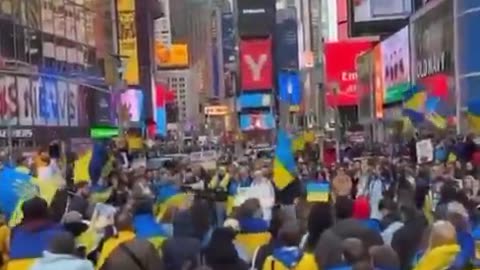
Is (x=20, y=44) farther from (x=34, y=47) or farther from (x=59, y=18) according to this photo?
(x=59, y=18)

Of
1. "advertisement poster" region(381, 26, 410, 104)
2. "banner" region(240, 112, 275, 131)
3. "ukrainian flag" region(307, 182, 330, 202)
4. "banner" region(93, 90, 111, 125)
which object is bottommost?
"banner" region(240, 112, 275, 131)

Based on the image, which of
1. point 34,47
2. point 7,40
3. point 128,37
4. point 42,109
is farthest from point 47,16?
point 128,37

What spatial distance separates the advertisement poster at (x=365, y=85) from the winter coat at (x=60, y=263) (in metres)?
57.6

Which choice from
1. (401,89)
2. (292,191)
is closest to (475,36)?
(401,89)

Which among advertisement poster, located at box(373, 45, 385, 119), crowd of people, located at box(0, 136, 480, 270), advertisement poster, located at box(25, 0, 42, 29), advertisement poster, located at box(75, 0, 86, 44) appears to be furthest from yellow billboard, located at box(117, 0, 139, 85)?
crowd of people, located at box(0, 136, 480, 270)

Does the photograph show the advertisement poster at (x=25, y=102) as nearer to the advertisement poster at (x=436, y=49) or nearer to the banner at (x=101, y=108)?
the advertisement poster at (x=436, y=49)

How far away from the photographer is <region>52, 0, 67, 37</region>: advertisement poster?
55.8 m

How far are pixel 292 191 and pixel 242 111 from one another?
123946mm

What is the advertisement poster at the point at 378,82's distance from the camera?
62.3 meters

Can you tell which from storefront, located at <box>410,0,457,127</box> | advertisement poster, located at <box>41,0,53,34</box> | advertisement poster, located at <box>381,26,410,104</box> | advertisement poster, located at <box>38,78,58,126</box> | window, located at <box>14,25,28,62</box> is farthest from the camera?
advertisement poster, located at <box>381,26,410,104</box>

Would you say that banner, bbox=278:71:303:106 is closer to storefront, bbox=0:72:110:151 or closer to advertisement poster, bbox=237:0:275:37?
advertisement poster, bbox=237:0:275:37

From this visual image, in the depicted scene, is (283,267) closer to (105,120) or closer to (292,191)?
(292,191)

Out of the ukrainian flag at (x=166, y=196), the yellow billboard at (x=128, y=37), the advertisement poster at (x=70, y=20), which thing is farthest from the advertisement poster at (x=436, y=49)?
the yellow billboard at (x=128, y=37)

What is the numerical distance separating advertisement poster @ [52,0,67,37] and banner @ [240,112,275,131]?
65.9 m
